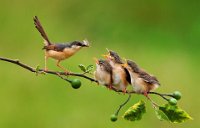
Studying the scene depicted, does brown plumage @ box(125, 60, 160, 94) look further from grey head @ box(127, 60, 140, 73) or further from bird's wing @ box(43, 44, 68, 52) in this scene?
bird's wing @ box(43, 44, 68, 52)

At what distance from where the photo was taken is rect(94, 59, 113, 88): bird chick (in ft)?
3.72

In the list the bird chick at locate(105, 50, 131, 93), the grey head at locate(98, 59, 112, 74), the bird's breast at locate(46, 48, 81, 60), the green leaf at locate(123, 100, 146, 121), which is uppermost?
the grey head at locate(98, 59, 112, 74)

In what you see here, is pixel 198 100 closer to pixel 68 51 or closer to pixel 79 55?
pixel 79 55

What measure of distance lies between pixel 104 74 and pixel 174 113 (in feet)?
0.54

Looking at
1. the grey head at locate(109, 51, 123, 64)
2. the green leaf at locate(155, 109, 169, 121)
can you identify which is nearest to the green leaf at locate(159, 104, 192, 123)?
the green leaf at locate(155, 109, 169, 121)

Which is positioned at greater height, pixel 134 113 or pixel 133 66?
pixel 133 66

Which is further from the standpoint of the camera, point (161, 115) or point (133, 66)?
point (133, 66)

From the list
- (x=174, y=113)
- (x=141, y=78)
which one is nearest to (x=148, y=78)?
(x=141, y=78)

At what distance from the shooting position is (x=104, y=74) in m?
1.16

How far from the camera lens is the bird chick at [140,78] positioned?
112cm

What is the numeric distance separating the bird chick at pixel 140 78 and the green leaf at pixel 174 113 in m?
0.06

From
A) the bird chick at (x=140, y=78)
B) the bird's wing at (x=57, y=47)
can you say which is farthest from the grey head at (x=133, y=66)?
the bird's wing at (x=57, y=47)

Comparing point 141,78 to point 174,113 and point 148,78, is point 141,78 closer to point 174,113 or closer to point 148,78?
point 148,78

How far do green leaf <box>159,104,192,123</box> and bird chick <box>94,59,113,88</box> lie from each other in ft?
0.32
